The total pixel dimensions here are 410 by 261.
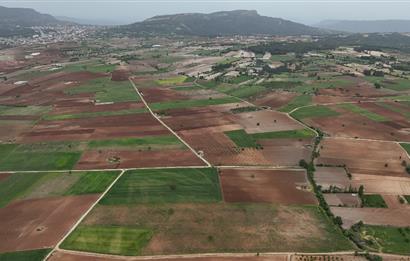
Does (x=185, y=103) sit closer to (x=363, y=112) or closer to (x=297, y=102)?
(x=297, y=102)

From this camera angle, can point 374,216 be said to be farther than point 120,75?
No

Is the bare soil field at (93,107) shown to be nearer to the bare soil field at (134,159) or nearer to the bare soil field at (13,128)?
the bare soil field at (13,128)

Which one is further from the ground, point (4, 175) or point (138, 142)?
point (138, 142)

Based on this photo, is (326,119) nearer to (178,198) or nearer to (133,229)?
(178,198)

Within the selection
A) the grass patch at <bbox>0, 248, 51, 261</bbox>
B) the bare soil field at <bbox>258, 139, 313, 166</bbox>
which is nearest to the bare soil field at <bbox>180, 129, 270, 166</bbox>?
the bare soil field at <bbox>258, 139, 313, 166</bbox>

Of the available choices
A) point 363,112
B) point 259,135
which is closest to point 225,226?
point 259,135

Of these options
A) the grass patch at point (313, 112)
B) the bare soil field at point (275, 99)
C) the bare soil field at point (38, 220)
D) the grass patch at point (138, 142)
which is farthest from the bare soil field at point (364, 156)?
the bare soil field at point (38, 220)
